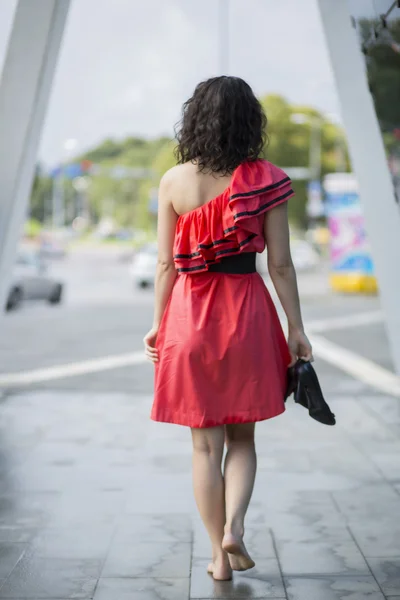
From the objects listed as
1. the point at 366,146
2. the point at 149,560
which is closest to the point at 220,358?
the point at 149,560

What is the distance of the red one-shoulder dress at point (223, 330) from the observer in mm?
3521

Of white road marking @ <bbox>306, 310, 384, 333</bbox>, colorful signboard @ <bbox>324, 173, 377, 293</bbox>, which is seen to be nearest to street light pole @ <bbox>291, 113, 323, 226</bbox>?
colorful signboard @ <bbox>324, 173, 377, 293</bbox>

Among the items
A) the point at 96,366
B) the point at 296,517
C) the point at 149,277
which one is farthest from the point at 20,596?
the point at 149,277

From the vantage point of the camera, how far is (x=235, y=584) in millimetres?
3615

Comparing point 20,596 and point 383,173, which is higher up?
point 383,173

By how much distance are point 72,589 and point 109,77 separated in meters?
134

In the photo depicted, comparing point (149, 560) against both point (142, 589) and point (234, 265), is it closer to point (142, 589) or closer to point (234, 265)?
point (142, 589)

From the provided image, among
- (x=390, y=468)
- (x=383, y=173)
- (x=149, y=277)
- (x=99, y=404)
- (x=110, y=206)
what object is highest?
(x=110, y=206)

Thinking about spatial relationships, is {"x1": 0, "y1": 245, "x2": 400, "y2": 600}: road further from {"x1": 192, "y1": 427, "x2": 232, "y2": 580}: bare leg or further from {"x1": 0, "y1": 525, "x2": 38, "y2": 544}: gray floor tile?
{"x1": 192, "y1": 427, "x2": 232, "y2": 580}: bare leg

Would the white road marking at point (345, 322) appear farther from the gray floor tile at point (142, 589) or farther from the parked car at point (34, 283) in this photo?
the gray floor tile at point (142, 589)

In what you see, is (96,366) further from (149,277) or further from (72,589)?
(149,277)

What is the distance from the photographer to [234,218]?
3.46m

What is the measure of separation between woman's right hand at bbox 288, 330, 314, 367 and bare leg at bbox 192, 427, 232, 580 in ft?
1.32

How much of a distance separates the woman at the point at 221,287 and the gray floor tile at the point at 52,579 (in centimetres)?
51
